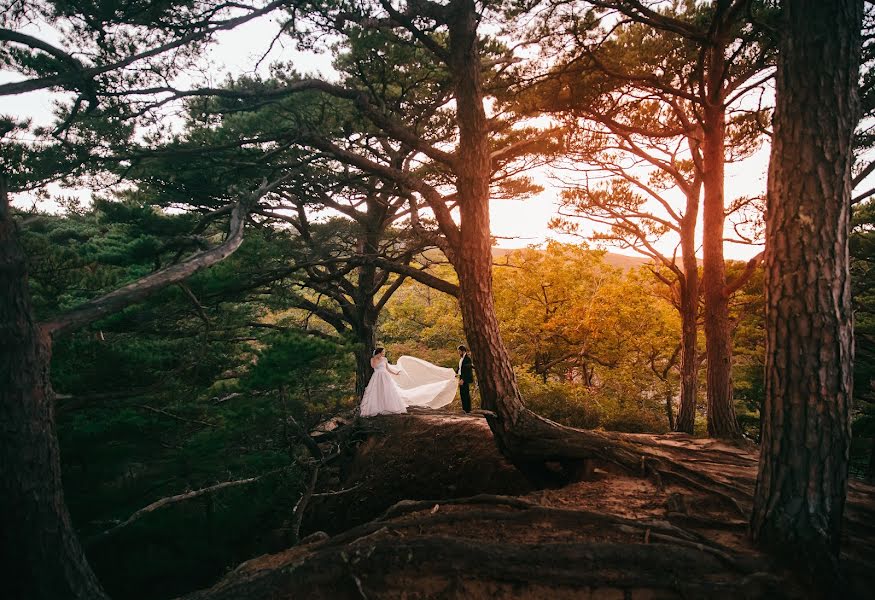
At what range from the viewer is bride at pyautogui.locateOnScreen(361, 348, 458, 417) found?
10.0 metres

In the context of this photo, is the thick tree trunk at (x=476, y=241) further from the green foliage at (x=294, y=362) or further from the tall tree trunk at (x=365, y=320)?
the tall tree trunk at (x=365, y=320)

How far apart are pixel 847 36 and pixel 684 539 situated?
399 centimetres

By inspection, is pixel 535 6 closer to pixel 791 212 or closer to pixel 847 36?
pixel 847 36

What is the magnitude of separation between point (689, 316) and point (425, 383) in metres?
6.96

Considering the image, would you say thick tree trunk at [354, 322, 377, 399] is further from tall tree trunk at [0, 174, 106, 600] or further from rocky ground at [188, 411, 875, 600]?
tall tree trunk at [0, 174, 106, 600]

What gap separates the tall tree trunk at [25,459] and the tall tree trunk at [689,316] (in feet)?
33.9

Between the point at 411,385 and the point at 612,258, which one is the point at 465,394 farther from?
the point at 612,258

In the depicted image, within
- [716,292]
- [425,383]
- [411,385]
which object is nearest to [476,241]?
[716,292]

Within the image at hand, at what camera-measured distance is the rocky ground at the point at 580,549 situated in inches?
122

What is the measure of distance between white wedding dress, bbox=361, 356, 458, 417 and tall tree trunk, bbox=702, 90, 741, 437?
6189 millimetres

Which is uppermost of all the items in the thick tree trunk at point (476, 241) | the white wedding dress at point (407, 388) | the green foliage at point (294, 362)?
the thick tree trunk at point (476, 241)

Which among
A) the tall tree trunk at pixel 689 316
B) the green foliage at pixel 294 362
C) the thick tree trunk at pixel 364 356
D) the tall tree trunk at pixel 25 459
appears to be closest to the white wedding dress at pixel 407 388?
the thick tree trunk at pixel 364 356

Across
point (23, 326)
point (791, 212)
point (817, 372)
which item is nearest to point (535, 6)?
point (791, 212)

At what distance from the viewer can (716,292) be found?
748 centimetres
